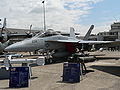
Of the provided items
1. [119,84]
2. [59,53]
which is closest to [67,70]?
[119,84]

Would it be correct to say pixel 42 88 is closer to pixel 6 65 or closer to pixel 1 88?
pixel 1 88

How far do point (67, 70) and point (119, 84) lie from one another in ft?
8.84

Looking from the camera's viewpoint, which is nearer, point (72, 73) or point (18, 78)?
point (18, 78)

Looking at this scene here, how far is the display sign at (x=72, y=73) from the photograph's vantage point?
31.9 ft

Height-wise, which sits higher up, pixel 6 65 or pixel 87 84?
pixel 6 65

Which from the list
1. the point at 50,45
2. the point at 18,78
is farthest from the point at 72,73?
the point at 50,45

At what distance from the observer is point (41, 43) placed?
18.6m

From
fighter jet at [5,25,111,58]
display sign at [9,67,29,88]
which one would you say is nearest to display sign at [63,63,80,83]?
display sign at [9,67,29,88]

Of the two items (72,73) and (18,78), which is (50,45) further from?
(18,78)

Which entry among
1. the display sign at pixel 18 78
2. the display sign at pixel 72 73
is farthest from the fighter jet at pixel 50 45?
the display sign at pixel 18 78

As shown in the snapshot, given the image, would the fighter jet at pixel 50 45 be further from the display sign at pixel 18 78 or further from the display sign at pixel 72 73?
the display sign at pixel 18 78

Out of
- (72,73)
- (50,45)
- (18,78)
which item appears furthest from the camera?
(50,45)

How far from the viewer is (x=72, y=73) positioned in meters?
9.80

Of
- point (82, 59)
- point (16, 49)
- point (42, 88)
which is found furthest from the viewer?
point (16, 49)
